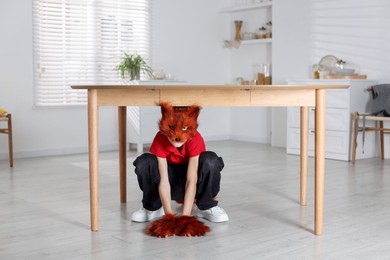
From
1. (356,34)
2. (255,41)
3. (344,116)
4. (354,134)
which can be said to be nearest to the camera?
(354,134)

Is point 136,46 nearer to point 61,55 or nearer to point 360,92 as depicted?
point 61,55

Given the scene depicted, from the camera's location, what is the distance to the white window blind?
5.98m

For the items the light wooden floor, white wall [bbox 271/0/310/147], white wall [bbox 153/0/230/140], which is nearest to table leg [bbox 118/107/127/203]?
the light wooden floor

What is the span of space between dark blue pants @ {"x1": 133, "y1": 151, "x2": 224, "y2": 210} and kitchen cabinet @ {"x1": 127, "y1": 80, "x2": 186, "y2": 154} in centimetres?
317

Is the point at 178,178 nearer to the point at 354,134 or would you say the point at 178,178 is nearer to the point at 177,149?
the point at 177,149

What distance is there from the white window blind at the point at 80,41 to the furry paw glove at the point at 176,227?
3604 mm

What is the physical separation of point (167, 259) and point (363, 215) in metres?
1.36

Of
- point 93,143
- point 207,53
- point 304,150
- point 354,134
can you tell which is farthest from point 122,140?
point 207,53

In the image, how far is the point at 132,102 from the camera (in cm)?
270

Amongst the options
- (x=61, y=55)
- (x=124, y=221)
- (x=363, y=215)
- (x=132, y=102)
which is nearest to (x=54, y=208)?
(x=124, y=221)

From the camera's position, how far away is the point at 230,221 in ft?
9.93

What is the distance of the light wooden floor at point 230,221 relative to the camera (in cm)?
250

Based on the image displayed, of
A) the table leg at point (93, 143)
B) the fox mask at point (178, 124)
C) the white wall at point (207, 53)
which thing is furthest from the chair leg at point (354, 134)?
the table leg at point (93, 143)

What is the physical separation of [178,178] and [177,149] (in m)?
0.19
